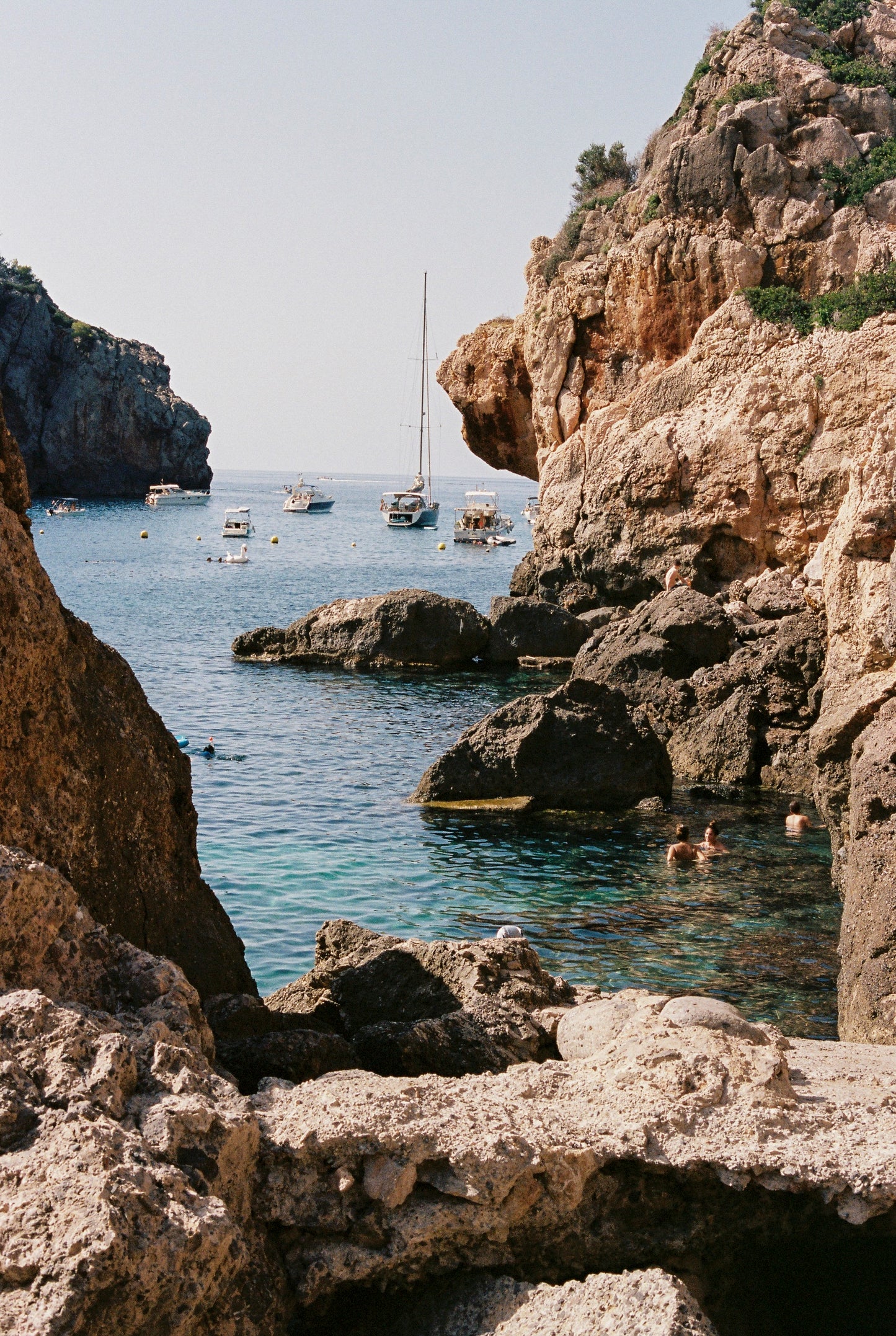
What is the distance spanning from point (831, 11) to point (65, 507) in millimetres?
81752

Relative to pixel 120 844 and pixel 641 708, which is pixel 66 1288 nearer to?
pixel 120 844

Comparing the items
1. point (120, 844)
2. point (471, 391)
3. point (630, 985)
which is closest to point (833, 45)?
point (471, 391)

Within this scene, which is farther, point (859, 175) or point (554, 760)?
point (859, 175)

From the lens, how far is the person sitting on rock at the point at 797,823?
20188 mm

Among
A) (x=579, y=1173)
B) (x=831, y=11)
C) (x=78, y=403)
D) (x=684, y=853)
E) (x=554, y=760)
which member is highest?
(x=831, y=11)

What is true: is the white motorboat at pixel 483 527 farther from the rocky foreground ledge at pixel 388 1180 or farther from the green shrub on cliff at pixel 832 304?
the rocky foreground ledge at pixel 388 1180

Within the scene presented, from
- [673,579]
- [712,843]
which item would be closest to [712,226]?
[673,579]

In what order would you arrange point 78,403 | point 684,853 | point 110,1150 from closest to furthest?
point 110,1150 < point 684,853 < point 78,403

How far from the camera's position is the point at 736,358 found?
36.3 m

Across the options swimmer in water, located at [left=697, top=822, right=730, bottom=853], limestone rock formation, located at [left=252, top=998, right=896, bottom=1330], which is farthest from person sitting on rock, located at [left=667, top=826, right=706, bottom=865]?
limestone rock formation, located at [left=252, top=998, right=896, bottom=1330]

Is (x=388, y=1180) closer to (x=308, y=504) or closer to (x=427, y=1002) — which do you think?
(x=427, y=1002)

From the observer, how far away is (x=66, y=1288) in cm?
426

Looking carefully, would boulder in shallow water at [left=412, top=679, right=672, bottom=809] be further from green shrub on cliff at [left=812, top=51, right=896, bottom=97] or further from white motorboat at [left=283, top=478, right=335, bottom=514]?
white motorboat at [left=283, top=478, right=335, bottom=514]

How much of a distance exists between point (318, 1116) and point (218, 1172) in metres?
0.63
